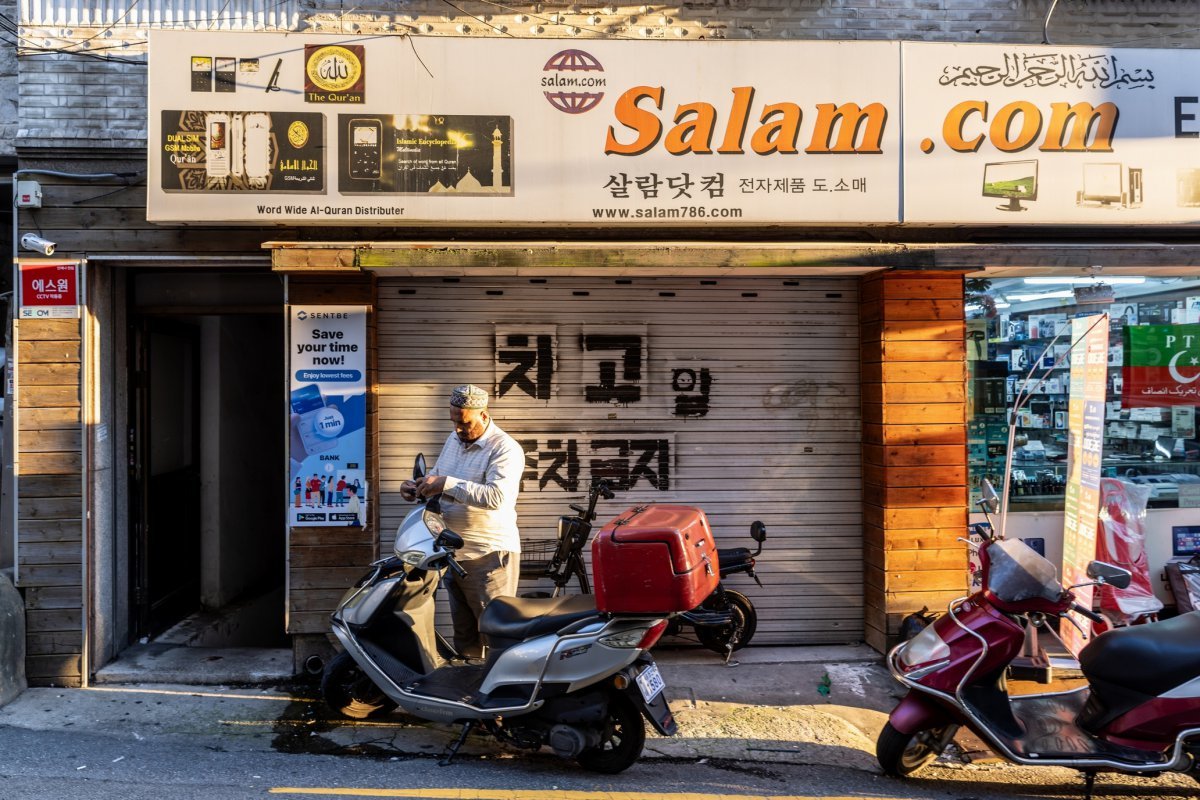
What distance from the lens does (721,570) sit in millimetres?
6840

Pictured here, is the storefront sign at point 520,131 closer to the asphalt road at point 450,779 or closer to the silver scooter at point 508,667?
the silver scooter at point 508,667

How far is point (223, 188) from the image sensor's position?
6.39 m

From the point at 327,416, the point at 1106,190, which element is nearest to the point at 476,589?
the point at 327,416

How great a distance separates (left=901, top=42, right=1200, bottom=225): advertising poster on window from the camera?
263 inches

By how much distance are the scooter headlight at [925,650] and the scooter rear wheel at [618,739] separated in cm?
147

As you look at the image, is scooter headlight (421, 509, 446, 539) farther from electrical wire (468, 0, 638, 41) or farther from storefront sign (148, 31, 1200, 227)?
electrical wire (468, 0, 638, 41)

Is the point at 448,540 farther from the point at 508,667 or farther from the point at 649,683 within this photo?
the point at 649,683

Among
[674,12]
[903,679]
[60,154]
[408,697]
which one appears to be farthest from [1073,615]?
[60,154]

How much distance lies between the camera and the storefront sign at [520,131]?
6387mm

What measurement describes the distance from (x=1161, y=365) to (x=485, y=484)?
5744 mm

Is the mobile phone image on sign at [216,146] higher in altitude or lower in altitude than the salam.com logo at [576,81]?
lower

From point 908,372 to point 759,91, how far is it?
2.37m

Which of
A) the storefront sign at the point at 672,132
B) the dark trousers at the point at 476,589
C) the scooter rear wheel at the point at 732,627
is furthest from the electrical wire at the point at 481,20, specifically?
the scooter rear wheel at the point at 732,627

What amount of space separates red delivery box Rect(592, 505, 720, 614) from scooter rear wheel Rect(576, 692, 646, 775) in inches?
21.4
